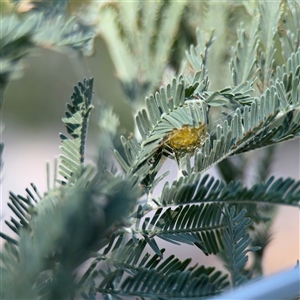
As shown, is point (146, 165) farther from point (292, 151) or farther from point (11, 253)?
point (292, 151)

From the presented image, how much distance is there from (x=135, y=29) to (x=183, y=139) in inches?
15.3

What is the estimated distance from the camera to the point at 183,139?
1.22ft

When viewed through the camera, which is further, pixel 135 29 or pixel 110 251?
pixel 135 29

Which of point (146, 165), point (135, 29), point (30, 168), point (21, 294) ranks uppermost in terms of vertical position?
point (135, 29)


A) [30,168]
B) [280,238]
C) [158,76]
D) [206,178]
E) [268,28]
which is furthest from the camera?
[30,168]

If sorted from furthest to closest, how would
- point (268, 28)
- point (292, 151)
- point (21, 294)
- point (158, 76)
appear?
point (292, 151)
point (158, 76)
point (268, 28)
point (21, 294)

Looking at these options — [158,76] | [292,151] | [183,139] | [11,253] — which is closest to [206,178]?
[183,139]

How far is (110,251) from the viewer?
1.20 ft

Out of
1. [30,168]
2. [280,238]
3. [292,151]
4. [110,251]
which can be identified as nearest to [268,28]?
[110,251]

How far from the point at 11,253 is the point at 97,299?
12 centimetres

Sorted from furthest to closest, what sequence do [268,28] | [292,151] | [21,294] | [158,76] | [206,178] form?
[292,151], [158,76], [268,28], [206,178], [21,294]

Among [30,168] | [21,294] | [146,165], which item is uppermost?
[30,168]

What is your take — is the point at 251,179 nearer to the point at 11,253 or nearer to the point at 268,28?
the point at 268,28

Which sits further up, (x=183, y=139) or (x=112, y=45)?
(x=112, y=45)
